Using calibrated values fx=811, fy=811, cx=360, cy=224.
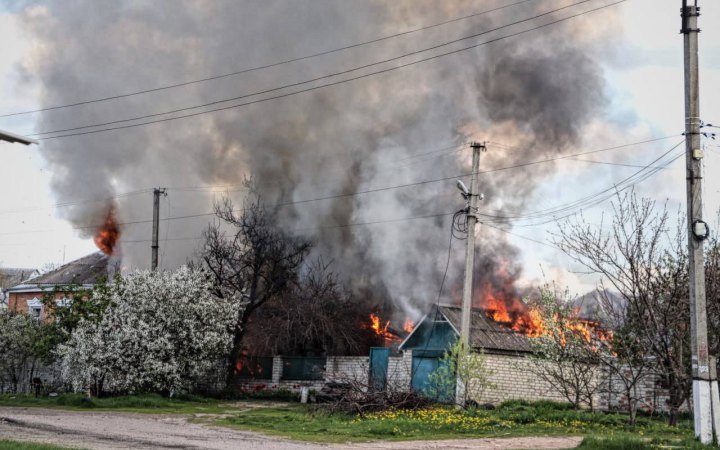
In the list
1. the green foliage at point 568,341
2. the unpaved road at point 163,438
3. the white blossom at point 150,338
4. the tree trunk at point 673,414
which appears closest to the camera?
the unpaved road at point 163,438

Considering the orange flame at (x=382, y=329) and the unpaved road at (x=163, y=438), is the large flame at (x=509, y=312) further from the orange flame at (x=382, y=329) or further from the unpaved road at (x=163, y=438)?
the unpaved road at (x=163, y=438)

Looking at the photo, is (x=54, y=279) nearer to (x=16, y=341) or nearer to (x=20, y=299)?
(x=20, y=299)

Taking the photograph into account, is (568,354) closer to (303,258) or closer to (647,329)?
(647,329)

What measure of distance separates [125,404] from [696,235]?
69.6 ft

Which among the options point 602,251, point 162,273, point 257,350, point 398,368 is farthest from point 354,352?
point 602,251

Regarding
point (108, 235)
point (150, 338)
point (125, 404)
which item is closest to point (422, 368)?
point (150, 338)

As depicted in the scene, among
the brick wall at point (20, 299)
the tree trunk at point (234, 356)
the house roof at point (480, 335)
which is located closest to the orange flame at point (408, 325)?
the house roof at point (480, 335)

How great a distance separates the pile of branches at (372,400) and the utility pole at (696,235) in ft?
34.0

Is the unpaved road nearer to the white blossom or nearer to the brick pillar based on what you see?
the white blossom

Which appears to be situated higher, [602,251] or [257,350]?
[602,251]

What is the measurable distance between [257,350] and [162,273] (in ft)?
28.8

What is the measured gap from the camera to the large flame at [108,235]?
144ft

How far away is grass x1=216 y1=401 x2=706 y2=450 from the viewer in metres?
18.0

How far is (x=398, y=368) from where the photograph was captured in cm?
3272
